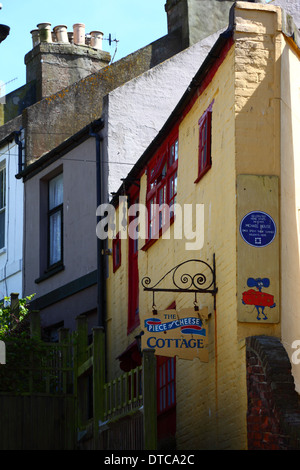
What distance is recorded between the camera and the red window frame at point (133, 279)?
1784 cm

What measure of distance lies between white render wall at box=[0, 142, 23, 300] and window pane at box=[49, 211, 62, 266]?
43.1 inches

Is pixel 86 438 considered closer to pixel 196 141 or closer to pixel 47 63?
pixel 196 141

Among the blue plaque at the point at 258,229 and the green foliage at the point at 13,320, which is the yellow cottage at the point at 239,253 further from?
the green foliage at the point at 13,320

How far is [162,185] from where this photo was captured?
1653 cm

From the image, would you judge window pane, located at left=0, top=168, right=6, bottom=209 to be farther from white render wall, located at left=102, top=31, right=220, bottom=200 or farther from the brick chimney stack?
white render wall, located at left=102, top=31, right=220, bottom=200


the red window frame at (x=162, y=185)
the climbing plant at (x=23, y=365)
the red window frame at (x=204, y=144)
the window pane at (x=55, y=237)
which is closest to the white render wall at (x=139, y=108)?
the window pane at (x=55, y=237)

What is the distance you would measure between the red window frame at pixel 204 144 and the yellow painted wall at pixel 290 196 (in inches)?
50.4

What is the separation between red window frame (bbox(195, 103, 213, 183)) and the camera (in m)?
13.8

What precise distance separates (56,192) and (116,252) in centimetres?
394

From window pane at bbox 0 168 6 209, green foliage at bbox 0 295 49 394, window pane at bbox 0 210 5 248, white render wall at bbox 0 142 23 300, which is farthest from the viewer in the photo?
window pane at bbox 0 168 6 209

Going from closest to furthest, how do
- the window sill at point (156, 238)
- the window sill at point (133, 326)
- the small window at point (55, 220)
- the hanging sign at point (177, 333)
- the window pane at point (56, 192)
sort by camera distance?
the hanging sign at point (177, 333)
the window sill at point (156, 238)
the window sill at point (133, 326)
the small window at point (55, 220)
the window pane at point (56, 192)

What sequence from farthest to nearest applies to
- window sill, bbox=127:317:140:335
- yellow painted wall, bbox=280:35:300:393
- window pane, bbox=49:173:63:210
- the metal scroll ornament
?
window pane, bbox=49:173:63:210, window sill, bbox=127:317:140:335, the metal scroll ornament, yellow painted wall, bbox=280:35:300:393

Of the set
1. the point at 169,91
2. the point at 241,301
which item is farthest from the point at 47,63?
the point at 241,301

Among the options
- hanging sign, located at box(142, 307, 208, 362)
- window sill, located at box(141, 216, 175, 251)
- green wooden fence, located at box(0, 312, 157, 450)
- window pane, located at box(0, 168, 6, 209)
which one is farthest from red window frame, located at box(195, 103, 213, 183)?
window pane, located at box(0, 168, 6, 209)
